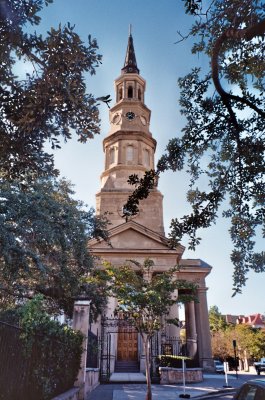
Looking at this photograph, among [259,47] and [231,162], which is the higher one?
[259,47]

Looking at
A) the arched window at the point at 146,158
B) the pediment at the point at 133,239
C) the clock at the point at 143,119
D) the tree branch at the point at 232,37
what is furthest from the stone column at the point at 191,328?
the tree branch at the point at 232,37

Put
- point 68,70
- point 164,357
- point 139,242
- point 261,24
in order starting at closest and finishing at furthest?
point 261,24, point 68,70, point 164,357, point 139,242

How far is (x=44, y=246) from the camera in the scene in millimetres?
15852

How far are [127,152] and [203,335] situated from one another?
18.5 m

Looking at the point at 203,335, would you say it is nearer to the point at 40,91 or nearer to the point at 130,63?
the point at 40,91

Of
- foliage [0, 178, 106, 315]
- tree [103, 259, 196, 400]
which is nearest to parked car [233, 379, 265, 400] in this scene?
tree [103, 259, 196, 400]

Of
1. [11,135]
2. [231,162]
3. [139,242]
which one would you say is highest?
[139,242]

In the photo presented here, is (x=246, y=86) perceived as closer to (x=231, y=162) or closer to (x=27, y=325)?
(x=231, y=162)

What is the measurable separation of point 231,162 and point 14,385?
20.4 feet

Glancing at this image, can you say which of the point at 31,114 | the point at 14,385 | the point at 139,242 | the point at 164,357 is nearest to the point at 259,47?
the point at 31,114

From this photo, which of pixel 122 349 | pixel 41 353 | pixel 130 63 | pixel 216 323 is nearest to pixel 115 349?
pixel 122 349

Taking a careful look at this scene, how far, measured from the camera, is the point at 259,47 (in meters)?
6.66

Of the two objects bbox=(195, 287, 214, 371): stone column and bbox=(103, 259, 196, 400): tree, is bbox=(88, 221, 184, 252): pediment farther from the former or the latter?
bbox=(103, 259, 196, 400): tree

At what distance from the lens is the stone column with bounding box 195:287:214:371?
94.8ft
